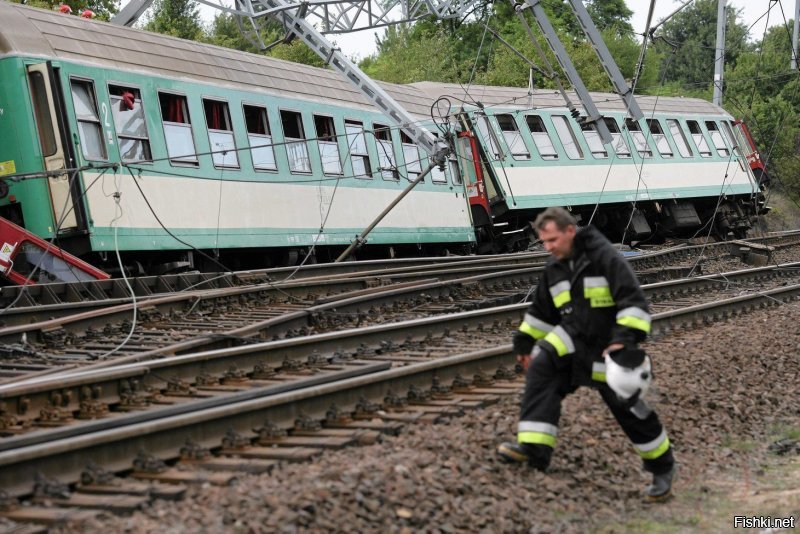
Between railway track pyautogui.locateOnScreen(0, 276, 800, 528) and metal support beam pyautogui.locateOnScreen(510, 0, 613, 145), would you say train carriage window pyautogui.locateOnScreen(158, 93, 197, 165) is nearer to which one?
railway track pyautogui.locateOnScreen(0, 276, 800, 528)

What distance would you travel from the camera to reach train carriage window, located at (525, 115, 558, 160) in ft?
76.0

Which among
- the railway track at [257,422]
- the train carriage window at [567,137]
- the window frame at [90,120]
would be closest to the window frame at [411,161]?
the train carriage window at [567,137]

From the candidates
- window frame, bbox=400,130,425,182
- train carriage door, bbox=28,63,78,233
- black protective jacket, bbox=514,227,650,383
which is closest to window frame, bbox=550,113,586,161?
window frame, bbox=400,130,425,182

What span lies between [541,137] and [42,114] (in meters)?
12.9

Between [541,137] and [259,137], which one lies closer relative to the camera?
[259,137]

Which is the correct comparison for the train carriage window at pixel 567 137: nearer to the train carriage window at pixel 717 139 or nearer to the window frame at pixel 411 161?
the window frame at pixel 411 161

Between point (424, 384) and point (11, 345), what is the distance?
369cm

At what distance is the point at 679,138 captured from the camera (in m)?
27.8

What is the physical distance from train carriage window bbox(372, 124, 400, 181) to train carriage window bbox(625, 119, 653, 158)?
8.75 metres

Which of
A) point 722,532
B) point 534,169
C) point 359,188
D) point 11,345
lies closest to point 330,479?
point 722,532

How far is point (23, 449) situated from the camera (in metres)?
4.99

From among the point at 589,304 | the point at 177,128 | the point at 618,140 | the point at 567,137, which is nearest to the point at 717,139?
the point at 618,140

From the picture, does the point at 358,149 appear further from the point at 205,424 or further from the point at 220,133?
the point at 205,424

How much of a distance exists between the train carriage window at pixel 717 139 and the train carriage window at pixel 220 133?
1760 cm
